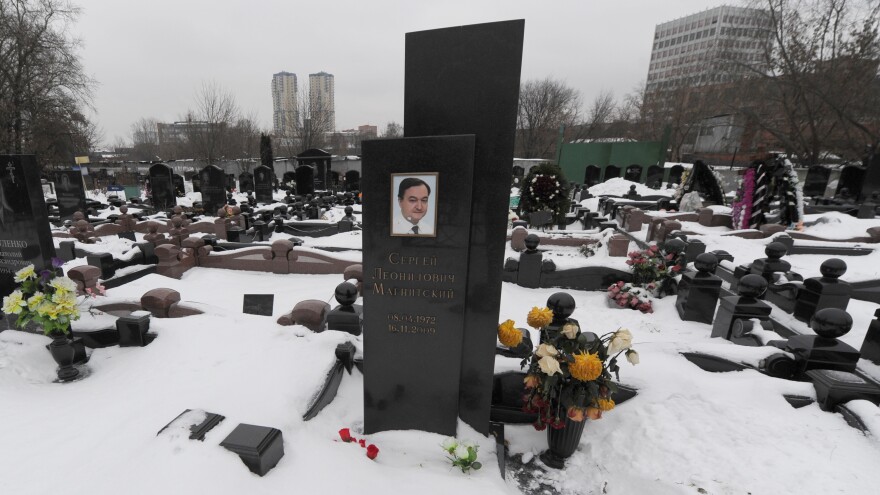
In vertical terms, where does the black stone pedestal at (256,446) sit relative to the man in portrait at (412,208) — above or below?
below

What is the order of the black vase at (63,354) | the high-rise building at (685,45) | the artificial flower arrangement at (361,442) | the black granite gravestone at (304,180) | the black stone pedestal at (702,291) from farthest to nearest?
the high-rise building at (685,45) → the black granite gravestone at (304,180) → the black stone pedestal at (702,291) → the black vase at (63,354) → the artificial flower arrangement at (361,442)

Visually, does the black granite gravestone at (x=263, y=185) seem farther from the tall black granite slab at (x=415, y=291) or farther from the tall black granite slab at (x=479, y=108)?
the tall black granite slab at (x=479, y=108)

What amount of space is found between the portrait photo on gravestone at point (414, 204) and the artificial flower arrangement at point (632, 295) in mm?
5743

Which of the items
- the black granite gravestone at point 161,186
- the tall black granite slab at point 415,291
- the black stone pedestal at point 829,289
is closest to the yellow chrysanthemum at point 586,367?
the tall black granite slab at point 415,291

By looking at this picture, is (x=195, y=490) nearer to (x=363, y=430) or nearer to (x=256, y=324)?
(x=363, y=430)

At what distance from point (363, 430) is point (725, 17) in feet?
358

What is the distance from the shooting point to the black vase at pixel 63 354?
3.68 m

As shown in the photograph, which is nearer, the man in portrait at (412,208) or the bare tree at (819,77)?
the man in portrait at (412,208)

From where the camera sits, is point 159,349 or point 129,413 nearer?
point 129,413

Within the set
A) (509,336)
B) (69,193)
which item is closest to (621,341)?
(509,336)

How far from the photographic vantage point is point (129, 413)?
3.12 m

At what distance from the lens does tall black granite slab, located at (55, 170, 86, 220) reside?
49.9 ft

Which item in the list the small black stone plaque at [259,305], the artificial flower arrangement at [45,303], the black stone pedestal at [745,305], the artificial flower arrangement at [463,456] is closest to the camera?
the artificial flower arrangement at [463,456]

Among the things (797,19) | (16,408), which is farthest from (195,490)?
(797,19)
